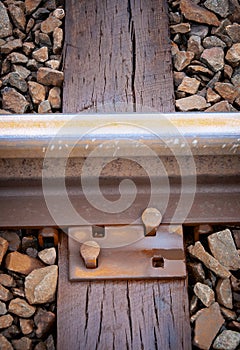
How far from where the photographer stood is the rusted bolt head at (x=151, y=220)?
6.10ft

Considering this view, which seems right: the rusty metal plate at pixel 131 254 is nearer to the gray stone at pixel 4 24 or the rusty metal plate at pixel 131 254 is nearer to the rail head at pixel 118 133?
the rail head at pixel 118 133

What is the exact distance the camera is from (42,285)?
1.77 metres

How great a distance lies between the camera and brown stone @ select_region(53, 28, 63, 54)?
228 cm

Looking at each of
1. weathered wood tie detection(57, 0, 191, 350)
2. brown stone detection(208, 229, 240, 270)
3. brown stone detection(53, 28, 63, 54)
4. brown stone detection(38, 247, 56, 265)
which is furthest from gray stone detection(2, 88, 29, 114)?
brown stone detection(208, 229, 240, 270)

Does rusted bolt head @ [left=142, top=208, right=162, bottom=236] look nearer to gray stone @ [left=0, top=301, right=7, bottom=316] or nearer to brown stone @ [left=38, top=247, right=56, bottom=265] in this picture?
brown stone @ [left=38, top=247, right=56, bottom=265]

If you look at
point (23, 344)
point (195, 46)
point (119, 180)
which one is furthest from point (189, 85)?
point (23, 344)

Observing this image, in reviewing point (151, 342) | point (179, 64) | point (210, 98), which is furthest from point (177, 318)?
Answer: point (179, 64)

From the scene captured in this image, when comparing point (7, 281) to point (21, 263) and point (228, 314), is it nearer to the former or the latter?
point (21, 263)

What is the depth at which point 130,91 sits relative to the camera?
2176 millimetres

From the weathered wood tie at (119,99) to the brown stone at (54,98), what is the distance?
0.02 metres

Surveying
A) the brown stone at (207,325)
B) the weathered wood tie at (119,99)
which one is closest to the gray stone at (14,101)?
the weathered wood tie at (119,99)

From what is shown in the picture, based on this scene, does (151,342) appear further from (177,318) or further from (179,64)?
(179,64)

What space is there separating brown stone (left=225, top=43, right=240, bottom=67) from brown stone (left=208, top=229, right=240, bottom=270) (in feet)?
2.15

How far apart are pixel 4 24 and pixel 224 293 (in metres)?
1.21
